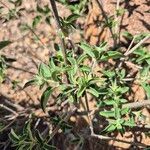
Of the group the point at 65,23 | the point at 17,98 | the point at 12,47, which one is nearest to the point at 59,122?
the point at 65,23

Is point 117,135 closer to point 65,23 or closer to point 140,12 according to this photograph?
point 140,12

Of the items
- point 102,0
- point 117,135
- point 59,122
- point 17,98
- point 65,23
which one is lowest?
point 117,135

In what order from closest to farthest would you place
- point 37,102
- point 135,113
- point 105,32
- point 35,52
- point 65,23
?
1. point 65,23
2. point 135,113
3. point 105,32
4. point 37,102
5. point 35,52

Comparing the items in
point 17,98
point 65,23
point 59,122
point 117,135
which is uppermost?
point 65,23

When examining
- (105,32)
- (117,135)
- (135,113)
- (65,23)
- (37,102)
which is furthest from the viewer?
(37,102)

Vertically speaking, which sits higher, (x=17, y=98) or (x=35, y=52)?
(x=35, y=52)

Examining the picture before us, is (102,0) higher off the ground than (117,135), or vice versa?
(102,0)

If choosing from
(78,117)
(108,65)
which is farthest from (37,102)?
(108,65)

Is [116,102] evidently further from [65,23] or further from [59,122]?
[65,23]

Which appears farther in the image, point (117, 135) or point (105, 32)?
point (105, 32)
